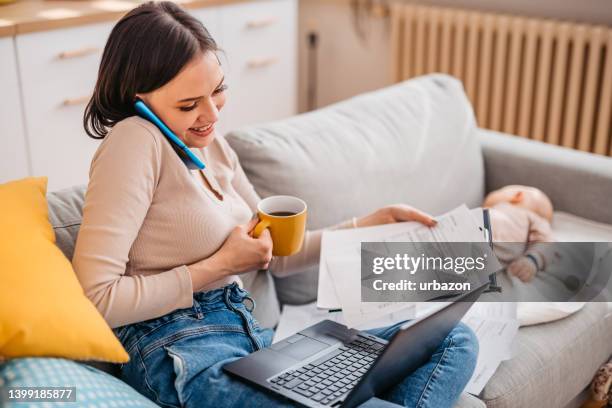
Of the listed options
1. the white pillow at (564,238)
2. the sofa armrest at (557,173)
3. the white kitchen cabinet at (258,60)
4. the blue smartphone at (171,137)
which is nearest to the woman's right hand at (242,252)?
the blue smartphone at (171,137)

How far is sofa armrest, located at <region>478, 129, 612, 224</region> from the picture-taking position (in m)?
2.07

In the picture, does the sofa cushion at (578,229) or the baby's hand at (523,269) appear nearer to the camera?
the baby's hand at (523,269)

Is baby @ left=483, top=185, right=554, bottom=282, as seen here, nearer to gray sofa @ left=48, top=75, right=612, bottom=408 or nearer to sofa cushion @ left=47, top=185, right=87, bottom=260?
gray sofa @ left=48, top=75, right=612, bottom=408

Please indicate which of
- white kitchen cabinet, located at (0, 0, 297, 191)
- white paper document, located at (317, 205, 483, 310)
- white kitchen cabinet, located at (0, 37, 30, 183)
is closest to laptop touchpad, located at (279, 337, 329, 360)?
white paper document, located at (317, 205, 483, 310)

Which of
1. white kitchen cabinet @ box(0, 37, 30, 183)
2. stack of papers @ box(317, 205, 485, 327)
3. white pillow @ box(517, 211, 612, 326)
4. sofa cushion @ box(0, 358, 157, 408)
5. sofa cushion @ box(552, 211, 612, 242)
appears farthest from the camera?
white kitchen cabinet @ box(0, 37, 30, 183)

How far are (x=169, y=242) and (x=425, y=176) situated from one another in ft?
3.04

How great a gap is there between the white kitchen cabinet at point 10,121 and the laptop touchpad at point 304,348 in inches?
55.2

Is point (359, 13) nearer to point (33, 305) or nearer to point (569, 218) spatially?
point (569, 218)

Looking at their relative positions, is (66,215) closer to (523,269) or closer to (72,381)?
(72,381)

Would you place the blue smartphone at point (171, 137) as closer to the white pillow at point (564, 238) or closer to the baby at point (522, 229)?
the white pillow at point (564, 238)

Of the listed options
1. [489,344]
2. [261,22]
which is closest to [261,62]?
[261,22]

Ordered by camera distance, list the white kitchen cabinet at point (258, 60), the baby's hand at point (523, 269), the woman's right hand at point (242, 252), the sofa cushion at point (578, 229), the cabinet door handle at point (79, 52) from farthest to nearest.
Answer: the white kitchen cabinet at point (258, 60) < the cabinet door handle at point (79, 52) < the sofa cushion at point (578, 229) < the baby's hand at point (523, 269) < the woman's right hand at point (242, 252)

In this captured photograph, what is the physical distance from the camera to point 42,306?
1087 mm

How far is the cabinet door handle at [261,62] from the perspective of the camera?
3119 millimetres
